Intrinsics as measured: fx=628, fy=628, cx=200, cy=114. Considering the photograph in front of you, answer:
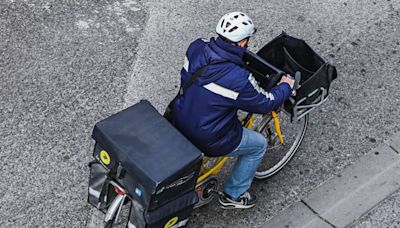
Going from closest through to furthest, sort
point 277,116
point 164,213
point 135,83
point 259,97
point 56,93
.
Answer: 1. point 164,213
2. point 259,97
3. point 277,116
4. point 56,93
5. point 135,83

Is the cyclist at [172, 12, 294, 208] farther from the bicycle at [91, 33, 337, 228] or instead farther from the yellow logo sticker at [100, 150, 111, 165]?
the yellow logo sticker at [100, 150, 111, 165]

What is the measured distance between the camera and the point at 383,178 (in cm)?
571

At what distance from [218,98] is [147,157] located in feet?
2.12

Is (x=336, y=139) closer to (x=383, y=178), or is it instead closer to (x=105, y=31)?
(x=383, y=178)

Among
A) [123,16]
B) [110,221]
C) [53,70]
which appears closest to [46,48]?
[53,70]

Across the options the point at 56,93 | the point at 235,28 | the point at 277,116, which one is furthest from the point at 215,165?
the point at 56,93

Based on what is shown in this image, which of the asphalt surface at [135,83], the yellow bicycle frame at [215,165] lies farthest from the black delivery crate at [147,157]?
the asphalt surface at [135,83]

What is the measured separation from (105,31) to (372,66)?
290 centimetres

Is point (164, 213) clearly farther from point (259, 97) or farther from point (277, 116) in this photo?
point (277, 116)

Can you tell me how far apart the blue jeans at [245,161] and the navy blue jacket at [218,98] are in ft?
0.43

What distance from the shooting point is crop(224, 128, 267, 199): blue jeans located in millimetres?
4844

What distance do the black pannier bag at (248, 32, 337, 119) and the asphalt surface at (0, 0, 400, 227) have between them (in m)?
0.92

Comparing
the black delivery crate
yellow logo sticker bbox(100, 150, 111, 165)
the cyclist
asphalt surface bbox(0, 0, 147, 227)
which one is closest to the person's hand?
the cyclist

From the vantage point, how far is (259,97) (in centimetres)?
444
